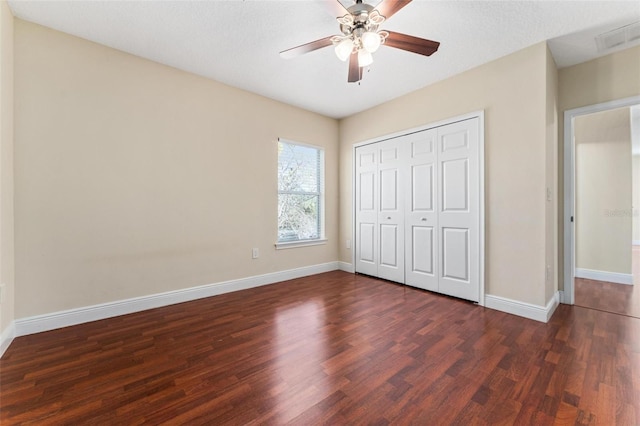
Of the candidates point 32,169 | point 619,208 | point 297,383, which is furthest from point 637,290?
point 32,169

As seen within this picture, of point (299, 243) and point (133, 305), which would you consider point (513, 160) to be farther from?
point (133, 305)

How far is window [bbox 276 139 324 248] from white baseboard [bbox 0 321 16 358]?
2.55m

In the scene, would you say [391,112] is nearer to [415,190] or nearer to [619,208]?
[415,190]

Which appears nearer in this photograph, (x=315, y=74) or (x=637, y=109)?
(x=315, y=74)

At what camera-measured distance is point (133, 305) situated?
2.64m

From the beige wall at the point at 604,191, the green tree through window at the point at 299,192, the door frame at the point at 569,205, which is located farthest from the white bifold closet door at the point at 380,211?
the beige wall at the point at 604,191

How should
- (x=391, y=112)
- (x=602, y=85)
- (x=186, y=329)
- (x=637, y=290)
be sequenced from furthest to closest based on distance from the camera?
(x=391, y=112) < (x=637, y=290) < (x=602, y=85) < (x=186, y=329)

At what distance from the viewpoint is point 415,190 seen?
346 centimetres

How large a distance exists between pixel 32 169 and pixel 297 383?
2.75 m

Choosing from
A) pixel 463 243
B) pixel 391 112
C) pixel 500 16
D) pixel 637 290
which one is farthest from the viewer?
pixel 391 112

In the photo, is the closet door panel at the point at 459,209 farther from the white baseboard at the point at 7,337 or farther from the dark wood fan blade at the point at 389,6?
the white baseboard at the point at 7,337

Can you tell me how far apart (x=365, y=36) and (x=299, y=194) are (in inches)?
103

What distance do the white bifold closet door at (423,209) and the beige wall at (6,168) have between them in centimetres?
378

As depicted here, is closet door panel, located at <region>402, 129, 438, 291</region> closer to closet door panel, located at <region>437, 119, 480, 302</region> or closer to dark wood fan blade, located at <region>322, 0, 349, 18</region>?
closet door panel, located at <region>437, 119, 480, 302</region>
